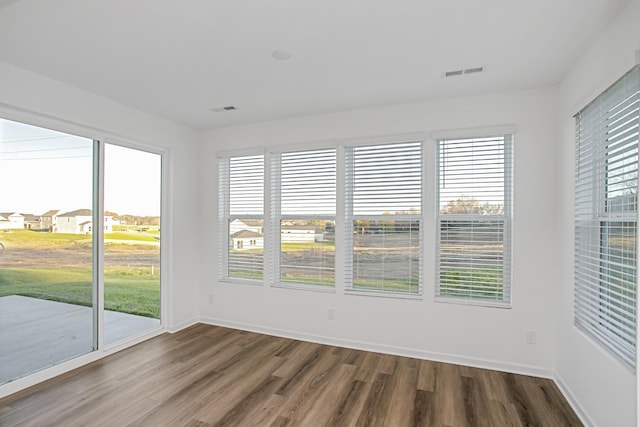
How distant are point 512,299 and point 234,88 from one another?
11.0ft

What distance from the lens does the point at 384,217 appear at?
3.60 meters

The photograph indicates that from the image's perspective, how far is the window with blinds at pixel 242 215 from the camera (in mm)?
4254

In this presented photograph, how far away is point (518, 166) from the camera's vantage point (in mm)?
3057

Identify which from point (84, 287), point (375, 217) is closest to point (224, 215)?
point (84, 287)

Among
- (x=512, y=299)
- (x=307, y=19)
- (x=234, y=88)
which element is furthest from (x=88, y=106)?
(x=512, y=299)

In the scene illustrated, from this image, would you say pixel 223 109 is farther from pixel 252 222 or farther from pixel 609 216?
pixel 609 216

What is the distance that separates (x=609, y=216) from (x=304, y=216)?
2826 mm

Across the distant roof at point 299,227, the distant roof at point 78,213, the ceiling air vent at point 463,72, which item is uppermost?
the ceiling air vent at point 463,72

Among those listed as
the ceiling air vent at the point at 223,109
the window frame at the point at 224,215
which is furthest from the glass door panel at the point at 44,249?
the window frame at the point at 224,215

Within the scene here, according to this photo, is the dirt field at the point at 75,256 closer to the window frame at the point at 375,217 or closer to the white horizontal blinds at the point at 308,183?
the white horizontal blinds at the point at 308,183

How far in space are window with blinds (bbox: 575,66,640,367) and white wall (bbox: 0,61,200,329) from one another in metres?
4.26

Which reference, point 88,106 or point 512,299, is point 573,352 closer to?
point 512,299

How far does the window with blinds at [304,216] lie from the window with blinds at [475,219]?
4.11ft

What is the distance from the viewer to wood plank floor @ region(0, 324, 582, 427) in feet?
7.66
